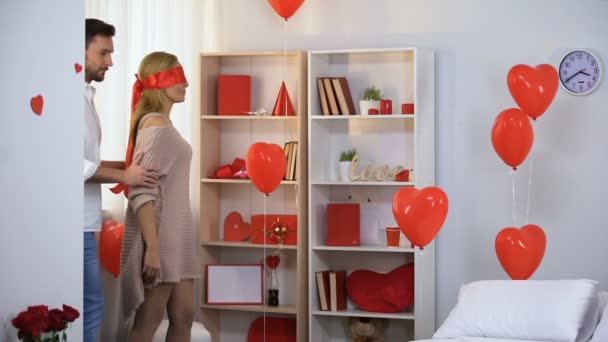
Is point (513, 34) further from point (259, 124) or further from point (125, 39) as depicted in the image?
point (125, 39)

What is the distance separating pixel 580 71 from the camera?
4.57 meters

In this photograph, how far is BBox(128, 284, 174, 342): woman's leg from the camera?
11.9 feet

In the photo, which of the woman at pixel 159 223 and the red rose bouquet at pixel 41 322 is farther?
the woman at pixel 159 223

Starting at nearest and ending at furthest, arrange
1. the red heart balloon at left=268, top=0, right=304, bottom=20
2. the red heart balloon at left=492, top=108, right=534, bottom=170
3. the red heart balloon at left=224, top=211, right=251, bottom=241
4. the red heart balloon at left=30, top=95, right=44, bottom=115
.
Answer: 1. the red heart balloon at left=30, top=95, right=44, bottom=115
2. the red heart balloon at left=492, top=108, right=534, bottom=170
3. the red heart balloon at left=268, top=0, right=304, bottom=20
4. the red heart balloon at left=224, top=211, right=251, bottom=241

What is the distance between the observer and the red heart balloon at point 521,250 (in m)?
4.13

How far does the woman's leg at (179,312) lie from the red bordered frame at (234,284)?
1095 mm

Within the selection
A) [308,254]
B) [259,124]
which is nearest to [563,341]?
[308,254]

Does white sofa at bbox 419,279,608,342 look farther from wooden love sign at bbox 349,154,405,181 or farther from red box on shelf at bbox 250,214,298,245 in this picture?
red box on shelf at bbox 250,214,298,245

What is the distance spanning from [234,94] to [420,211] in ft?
4.71

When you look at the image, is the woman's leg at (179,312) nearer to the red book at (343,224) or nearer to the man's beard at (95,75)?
the man's beard at (95,75)

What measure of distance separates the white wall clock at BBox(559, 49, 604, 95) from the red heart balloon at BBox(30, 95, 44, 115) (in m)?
2.91

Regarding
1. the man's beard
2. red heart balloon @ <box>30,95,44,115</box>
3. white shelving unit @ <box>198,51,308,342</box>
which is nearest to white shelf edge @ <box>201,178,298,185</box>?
white shelving unit @ <box>198,51,308,342</box>

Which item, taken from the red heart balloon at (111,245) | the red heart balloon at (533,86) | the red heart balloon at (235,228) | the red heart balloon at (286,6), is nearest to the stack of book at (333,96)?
the red heart balloon at (286,6)

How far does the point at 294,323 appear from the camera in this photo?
16.2ft
